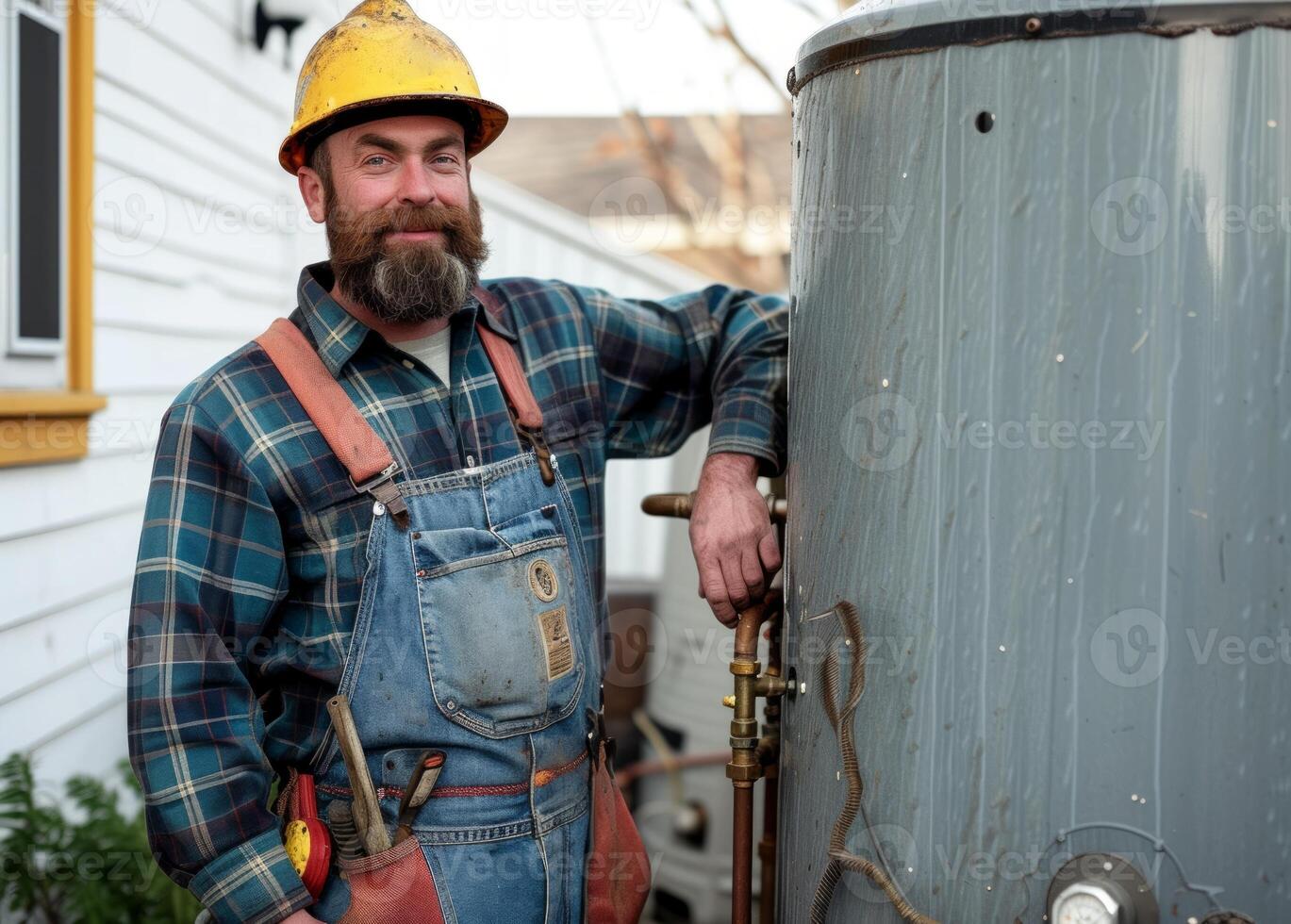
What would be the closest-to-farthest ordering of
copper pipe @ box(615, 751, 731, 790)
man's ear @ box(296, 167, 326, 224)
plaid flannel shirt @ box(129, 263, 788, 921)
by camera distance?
plaid flannel shirt @ box(129, 263, 788, 921), man's ear @ box(296, 167, 326, 224), copper pipe @ box(615, 751, 731, 790)

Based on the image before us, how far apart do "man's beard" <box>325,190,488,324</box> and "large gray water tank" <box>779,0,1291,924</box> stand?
766 millimetres

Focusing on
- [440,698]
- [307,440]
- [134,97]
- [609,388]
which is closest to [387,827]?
[440,698]

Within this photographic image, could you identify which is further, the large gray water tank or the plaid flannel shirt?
the plaid flannel shirt

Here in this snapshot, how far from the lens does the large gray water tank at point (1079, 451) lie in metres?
1.42

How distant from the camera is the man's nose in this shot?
6.82ft

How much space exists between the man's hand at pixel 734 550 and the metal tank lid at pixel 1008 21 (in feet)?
2.33

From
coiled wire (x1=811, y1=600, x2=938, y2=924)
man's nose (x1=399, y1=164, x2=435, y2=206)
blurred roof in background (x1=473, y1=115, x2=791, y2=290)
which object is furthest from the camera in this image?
blurred roof in background (x1=473, y1=115, x2=791, y2=290)

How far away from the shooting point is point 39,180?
3377 millimetres

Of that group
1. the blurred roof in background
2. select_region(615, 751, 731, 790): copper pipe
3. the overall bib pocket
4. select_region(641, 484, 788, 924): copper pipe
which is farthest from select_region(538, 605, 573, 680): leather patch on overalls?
the blurred roof in background

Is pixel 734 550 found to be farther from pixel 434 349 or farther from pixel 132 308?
pixel 132 308

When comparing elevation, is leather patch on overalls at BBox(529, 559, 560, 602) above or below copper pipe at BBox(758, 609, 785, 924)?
above

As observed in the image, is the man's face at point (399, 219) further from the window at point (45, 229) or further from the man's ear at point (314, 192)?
the window at point (45, 229)

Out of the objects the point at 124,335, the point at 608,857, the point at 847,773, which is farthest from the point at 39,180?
the point at 847,773

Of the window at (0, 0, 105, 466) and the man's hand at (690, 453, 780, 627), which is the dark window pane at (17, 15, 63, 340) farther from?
the man's hand at (690, 453, 780, 627)
